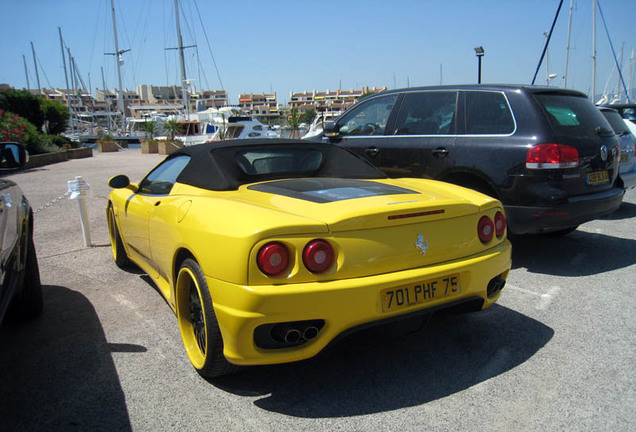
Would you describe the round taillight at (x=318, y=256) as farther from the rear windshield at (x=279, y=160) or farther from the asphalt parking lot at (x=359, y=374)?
the rear windshield at (x=279, y=160)

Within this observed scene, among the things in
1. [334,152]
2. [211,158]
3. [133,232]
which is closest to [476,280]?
[334,152]

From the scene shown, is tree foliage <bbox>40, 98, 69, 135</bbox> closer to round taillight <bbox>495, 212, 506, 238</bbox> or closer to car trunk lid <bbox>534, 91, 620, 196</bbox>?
car trunk lid <bbox>534, 91, 620, 196</bbox>

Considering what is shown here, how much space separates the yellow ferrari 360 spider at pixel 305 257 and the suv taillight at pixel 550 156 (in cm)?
148

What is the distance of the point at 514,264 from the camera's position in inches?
189

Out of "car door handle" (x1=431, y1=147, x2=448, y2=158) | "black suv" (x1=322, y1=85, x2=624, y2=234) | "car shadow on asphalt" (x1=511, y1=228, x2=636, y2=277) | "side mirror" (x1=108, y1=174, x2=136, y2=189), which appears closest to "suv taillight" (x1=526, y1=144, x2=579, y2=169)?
"black suv" (x1=322, y1=85, x2=624, y2=234)

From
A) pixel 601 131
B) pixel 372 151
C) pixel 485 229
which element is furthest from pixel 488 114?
pixel 485 229

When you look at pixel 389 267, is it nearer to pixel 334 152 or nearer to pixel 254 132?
pixel 334 152

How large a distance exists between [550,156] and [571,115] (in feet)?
2.28

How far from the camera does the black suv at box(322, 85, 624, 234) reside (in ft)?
14.3

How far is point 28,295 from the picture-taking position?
351 centimetres

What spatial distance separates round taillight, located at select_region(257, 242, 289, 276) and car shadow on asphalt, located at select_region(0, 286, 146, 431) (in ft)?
3.31

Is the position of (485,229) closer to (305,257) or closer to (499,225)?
(499,225)

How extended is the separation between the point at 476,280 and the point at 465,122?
2.75 meters

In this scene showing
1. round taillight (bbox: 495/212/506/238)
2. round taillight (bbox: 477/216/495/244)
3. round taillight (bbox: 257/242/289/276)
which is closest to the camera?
round taillight (bbox: 257/242/289/276)
